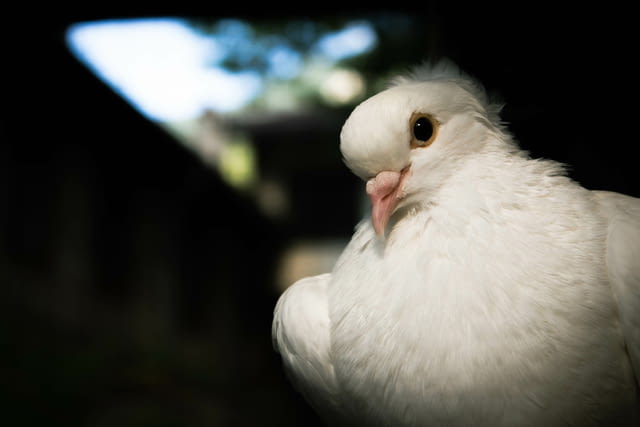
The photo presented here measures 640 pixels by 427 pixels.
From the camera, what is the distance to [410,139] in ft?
5.45

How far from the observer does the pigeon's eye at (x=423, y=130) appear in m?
1.68

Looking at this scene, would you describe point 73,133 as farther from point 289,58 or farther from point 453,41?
point 453,41

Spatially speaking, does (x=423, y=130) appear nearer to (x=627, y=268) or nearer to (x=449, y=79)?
(x=449, y=79)

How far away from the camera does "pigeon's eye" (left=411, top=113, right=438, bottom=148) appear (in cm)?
168

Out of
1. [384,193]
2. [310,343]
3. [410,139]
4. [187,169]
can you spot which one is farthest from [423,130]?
[187,169]

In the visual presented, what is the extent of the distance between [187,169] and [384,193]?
6.52 metres

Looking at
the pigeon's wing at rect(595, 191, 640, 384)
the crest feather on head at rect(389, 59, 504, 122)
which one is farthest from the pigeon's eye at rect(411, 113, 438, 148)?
the pigeon's wing at rect(595, 191, 640, 384)

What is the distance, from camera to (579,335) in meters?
1.47

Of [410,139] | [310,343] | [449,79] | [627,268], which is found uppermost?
[449,79]

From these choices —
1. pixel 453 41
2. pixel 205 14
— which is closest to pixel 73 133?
pixel 205 14

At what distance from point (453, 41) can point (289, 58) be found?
17.6 feet

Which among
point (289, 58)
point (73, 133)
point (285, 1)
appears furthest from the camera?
point (289, 58)

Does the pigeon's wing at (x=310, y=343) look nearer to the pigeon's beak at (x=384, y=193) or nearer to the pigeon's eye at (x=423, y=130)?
the pigeon's beak at (x=384, y=193)

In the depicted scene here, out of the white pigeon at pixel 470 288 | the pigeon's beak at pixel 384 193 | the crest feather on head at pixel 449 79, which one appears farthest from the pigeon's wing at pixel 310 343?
the crest feather on head at pixel 449 79
